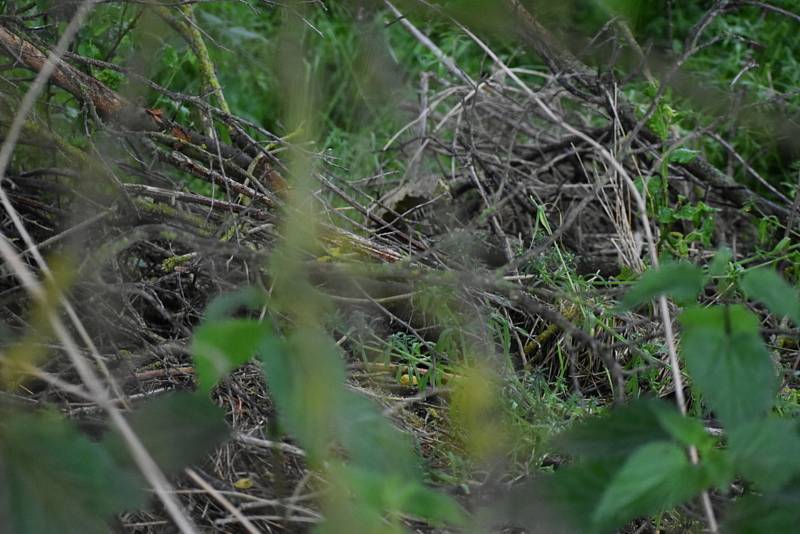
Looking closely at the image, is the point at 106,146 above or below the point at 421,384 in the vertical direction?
above

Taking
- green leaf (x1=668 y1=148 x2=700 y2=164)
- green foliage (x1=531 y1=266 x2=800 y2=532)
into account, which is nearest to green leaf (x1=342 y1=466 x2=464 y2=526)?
green foliage (x1=531 y1=266 x2=800 y2=532)

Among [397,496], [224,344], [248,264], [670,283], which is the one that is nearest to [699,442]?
[670,283]

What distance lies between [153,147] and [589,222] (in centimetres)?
114

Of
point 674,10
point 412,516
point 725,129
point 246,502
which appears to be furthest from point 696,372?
point 674,10

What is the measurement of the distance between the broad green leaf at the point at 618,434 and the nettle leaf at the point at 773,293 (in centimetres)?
16

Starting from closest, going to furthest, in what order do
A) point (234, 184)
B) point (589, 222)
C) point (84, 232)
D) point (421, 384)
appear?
1. point (84, 232)
2. point (421, 384)
3. point (234, 184)
4. point (589, 222)

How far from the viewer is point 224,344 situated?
884 millimetres

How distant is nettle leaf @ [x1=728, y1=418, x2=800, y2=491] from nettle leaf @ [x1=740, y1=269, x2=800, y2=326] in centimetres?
14

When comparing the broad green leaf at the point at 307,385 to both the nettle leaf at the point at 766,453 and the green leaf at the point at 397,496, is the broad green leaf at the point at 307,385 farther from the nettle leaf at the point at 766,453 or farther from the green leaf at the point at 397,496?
the nettle leaf at the point at 766,453

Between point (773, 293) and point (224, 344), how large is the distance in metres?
0.60

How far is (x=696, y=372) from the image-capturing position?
0.92 m

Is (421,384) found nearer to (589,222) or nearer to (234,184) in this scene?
(234,184)

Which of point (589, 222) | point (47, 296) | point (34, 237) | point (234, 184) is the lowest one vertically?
point (589, 222)

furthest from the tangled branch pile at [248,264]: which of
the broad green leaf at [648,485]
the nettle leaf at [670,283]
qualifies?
the broad green leaf at [648,485]
